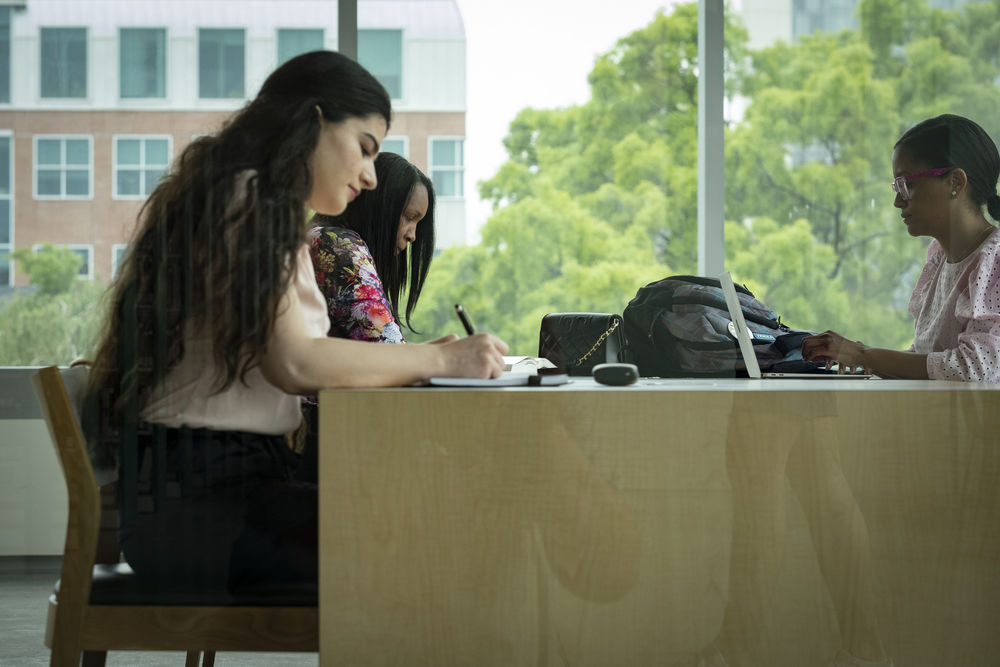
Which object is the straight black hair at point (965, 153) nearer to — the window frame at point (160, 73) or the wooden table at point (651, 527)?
the wooden table at point (651, 527)

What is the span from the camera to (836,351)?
199 cm

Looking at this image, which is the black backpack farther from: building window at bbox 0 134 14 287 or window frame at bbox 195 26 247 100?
building window at bbox 0 134 14 287

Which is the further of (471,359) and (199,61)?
(199,61)

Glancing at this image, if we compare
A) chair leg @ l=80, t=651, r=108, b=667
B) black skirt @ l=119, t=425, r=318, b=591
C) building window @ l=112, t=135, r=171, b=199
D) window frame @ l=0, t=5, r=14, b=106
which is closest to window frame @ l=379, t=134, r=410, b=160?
building window @ l=112, t=135, r=171, b=199

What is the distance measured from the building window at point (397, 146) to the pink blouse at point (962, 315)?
103 centimetres

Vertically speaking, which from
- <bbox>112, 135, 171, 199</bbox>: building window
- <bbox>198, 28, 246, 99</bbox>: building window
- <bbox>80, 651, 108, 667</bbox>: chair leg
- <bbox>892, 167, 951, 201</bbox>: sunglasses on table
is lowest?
<bbox>80, 651, 108, 667</bbox>: chair leg

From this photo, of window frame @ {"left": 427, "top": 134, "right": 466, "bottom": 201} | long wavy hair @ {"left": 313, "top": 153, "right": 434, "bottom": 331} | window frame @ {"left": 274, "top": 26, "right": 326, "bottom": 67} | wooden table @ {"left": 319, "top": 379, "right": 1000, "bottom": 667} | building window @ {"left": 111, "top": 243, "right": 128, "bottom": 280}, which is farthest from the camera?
window frame @ {"left": 427, "top": 134, "right": 466, "bottom": 201}

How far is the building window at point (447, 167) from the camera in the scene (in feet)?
6.50

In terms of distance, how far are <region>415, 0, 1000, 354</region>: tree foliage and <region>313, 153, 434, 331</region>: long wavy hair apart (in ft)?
0.13

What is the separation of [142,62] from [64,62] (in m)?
0.14

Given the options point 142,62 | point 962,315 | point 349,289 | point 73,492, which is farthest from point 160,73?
point 962,315

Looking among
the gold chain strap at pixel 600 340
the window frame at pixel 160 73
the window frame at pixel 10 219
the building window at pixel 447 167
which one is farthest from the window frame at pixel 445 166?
the window frame at pixel 10 219

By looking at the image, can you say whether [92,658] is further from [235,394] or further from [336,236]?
[336,236]

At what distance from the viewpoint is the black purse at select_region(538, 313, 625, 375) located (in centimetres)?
187
